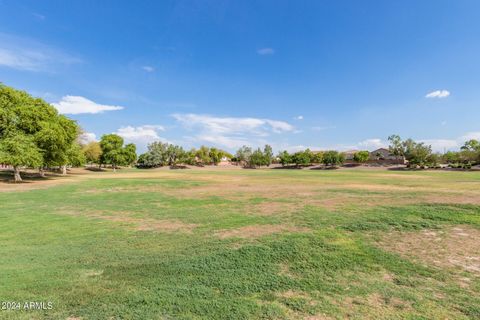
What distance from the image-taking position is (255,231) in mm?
8828

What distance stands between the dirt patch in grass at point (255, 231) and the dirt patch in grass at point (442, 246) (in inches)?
113

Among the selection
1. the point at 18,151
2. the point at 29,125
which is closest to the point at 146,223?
the point at 18,151

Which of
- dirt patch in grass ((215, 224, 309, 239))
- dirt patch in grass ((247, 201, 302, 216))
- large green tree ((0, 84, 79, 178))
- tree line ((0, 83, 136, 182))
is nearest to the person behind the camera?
dirt patch in grass ((215, 224, 309, 239))

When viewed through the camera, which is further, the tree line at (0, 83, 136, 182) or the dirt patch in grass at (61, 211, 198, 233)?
the tree line at (0, 83, 136, 182)

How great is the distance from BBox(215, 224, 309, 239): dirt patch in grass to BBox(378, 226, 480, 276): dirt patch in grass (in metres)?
2.86

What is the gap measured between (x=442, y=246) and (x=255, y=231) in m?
5.60

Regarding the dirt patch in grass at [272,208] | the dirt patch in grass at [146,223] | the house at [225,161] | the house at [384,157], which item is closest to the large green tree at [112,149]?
the house at [225,161]

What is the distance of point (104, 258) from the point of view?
21.0 feet

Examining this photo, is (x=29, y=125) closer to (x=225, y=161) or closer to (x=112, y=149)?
(x=112, y=149)

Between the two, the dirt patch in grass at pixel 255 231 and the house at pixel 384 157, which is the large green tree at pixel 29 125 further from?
the house at pixel 384 157

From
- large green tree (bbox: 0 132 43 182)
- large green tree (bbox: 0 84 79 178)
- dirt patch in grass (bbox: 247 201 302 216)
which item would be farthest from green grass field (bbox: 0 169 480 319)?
large green tree (bbox: 0 84 79 178)

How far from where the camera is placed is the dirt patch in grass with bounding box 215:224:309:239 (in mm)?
8351

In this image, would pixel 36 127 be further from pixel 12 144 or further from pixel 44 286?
pixel 44 286

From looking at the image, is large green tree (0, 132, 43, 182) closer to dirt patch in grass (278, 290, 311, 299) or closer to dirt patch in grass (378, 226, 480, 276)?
dirt patch in grass (278, 290, 311, 299)
